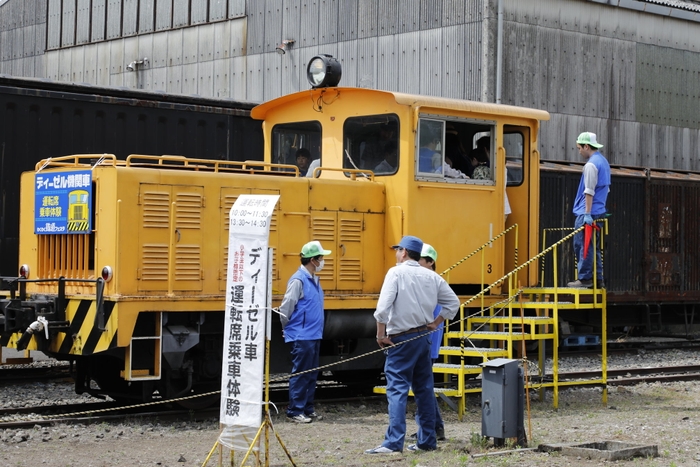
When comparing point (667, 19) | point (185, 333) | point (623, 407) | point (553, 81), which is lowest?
point (623, 407)

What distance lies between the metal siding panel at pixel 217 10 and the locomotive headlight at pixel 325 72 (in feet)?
46.3

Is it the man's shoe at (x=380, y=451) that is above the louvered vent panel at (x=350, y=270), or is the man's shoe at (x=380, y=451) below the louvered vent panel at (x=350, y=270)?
below

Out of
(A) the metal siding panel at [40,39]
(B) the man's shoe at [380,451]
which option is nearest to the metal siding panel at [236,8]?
(A) the metal siding panel at [40,39]

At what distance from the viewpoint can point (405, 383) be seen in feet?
27.5

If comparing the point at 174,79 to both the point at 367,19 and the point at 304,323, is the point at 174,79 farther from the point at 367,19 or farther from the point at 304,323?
the point at 304,323

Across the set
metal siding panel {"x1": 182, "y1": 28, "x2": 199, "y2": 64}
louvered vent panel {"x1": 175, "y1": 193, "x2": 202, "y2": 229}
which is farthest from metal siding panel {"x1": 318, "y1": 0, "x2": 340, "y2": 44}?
louvered vent panel {"x1": 175, "y1": 193, "x2": 202, "y2": 229}

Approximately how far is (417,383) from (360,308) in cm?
270

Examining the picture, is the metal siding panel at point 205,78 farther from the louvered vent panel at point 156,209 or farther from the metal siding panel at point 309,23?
the louvered vent panel at point 156,209

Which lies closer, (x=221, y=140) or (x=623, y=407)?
(x=623, y=407)

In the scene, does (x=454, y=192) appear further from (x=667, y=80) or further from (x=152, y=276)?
(x=667, y=80)

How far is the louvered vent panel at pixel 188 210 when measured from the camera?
1019 centimetres

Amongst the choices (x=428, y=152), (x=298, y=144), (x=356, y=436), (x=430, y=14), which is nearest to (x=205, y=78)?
(x=430, y=14)

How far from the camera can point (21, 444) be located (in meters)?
8.84

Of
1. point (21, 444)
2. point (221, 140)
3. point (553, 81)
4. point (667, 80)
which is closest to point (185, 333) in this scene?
point (21, 444)
